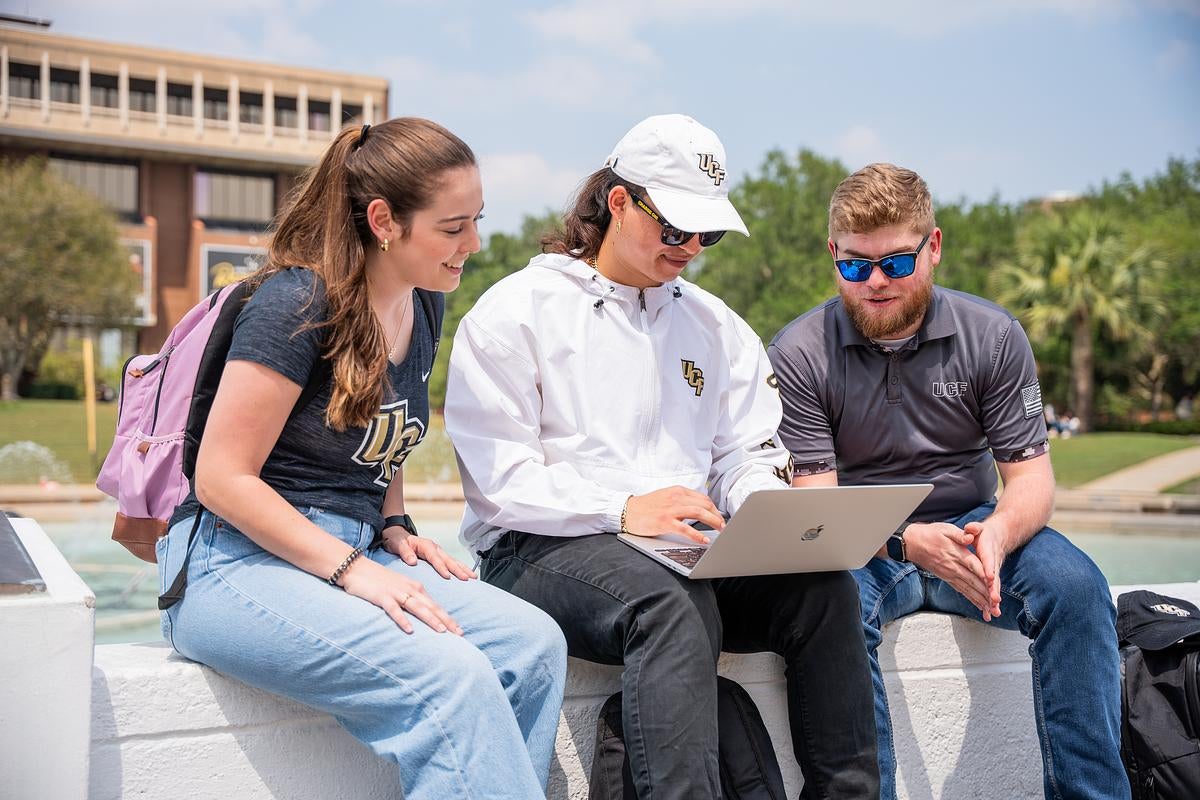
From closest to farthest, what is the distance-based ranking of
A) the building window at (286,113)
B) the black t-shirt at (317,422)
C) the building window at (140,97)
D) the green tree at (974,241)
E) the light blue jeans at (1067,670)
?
the black t-shirt at (317,422) < the light blue jeans at (1067,670) < the green tree at (974,241) < the building window at (140,97) < the building window at (286,113)

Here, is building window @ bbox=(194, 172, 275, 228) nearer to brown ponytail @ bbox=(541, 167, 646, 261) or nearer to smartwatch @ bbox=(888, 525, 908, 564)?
brown ponytail @ bbox=(541, 167, 646, 261)

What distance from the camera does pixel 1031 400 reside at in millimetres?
2951

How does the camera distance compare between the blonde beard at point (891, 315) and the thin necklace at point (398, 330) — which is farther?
the blonde beard at point (891, 315)

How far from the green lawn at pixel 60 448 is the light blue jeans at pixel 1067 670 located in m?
16.3

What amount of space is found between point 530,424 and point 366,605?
0.65 meters

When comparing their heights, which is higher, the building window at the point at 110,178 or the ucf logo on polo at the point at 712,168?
the building window at the point at 110,178

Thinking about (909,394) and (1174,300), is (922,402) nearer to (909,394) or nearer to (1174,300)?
(909,394)

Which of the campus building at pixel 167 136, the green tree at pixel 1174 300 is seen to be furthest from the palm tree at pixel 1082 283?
the campus building at pixel 167 136

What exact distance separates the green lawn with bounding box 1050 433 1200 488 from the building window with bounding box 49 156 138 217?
40316 millimetres

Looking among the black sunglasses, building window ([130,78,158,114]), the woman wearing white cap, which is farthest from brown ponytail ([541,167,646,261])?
building window ([130,78,158,114])

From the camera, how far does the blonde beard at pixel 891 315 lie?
9.66 ft

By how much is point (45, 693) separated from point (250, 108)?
177ft

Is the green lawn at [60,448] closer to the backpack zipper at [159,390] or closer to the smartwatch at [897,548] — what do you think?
the smartwatch at [897,548]

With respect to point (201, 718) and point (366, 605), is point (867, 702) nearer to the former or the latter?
point (366, 605)
